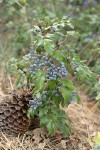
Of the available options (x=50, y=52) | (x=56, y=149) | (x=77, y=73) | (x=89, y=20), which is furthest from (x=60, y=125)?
(x=89, y=20)

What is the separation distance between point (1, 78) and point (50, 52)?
1.11 metres

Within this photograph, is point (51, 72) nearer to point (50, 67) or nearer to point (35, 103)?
point (50, 67)

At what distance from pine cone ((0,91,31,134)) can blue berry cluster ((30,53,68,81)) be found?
272 mm

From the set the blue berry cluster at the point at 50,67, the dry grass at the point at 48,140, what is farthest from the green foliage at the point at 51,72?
the dry grass at the point at 48,140

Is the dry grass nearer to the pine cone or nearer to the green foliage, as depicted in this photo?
the pine cone

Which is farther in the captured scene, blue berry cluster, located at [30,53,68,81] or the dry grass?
the dry grass

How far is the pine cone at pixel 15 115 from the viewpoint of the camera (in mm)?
2309

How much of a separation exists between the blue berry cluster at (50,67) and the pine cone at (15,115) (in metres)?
0.27

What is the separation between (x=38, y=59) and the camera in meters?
2.12

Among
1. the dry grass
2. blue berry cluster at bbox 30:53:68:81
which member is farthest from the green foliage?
the dry grass

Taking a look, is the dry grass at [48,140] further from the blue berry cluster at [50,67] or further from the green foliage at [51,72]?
the blue berry cluster at [50,67]

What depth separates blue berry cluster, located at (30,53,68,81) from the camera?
206 cm

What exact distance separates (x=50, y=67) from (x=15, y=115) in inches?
18.6

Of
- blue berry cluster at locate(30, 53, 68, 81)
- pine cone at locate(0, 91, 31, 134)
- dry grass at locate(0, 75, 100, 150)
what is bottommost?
dry grass at locate(0, 75, 100, 150)
